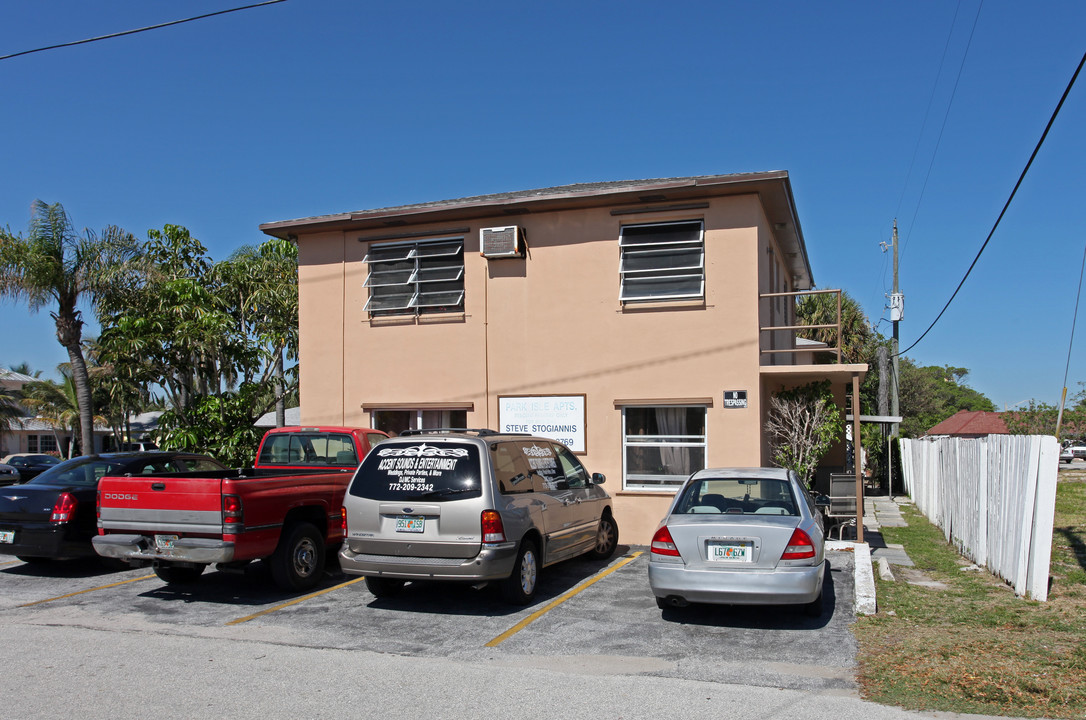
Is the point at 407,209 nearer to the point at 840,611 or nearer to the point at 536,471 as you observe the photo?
the point at 536,471

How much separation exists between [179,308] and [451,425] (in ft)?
25.2

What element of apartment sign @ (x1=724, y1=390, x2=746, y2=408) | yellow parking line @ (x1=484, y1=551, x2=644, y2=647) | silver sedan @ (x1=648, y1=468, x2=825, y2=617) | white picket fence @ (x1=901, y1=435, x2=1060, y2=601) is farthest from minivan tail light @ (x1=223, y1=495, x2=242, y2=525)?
white picket fence @ (x1=901, y1=435, x2=1060, y2=601)

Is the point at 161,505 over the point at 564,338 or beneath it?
beneath

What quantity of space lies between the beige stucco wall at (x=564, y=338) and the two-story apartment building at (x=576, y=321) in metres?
0.02

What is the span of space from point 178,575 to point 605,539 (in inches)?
214

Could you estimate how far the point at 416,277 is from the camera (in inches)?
583

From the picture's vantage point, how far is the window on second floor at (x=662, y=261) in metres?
13.2

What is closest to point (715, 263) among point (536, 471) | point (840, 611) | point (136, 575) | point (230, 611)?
point (536, 471)

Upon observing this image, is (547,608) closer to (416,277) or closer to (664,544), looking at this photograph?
(664,544)

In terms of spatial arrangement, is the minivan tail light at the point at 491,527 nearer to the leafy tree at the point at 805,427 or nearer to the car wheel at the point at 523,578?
the car wheel at the point at 523,578

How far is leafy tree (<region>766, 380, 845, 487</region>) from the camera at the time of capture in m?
13.0

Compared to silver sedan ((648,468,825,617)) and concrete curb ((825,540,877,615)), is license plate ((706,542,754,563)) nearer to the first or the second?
silver sedan ((648,468,825,617))

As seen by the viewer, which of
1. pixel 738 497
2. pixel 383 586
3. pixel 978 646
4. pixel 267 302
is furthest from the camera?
pixel 267 302

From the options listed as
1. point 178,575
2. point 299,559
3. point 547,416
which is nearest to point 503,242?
point 547,416
